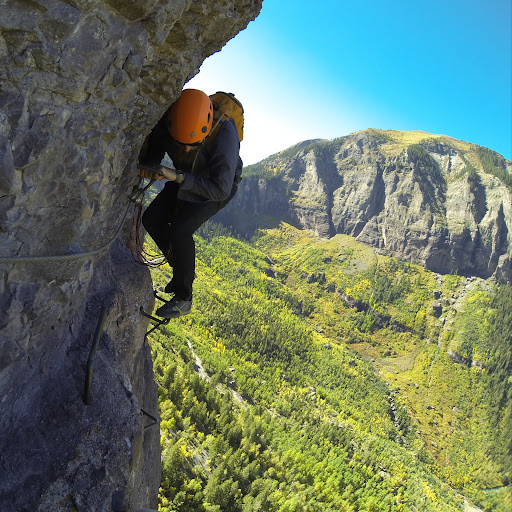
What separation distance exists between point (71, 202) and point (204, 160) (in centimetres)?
162

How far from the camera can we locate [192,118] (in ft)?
11.6

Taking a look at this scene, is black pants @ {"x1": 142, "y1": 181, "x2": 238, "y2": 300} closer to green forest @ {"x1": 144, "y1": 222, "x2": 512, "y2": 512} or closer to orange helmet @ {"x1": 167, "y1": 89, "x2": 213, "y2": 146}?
orange helmet @ {"x1": 167, "y1": 89, "x2": 213, "y2": 146}

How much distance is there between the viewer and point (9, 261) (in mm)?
2328

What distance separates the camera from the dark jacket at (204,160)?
3.65m

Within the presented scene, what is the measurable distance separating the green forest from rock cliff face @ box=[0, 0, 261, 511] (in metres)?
10.2

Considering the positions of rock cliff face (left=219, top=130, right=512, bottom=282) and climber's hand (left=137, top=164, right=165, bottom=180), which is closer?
climber's hand (left=137, top=164, right=165, bottom=180)

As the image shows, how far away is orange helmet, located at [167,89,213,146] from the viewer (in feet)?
11.6

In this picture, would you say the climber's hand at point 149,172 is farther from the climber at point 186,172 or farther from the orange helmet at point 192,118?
the orange helmet at point 192,118

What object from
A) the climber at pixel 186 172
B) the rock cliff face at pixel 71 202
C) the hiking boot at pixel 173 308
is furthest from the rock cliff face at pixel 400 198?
the rock cliff face at pixel 71 202

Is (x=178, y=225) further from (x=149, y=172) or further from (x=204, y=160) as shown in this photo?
(x=204, y=160)

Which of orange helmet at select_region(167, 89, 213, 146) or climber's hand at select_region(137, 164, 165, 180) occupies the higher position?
orange helmet at select_region(167, 89, 213, 146)

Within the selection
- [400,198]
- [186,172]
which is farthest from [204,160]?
[400,198]

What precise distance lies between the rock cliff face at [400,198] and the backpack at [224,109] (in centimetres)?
12571

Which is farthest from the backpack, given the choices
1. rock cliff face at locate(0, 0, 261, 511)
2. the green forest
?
the green forest
